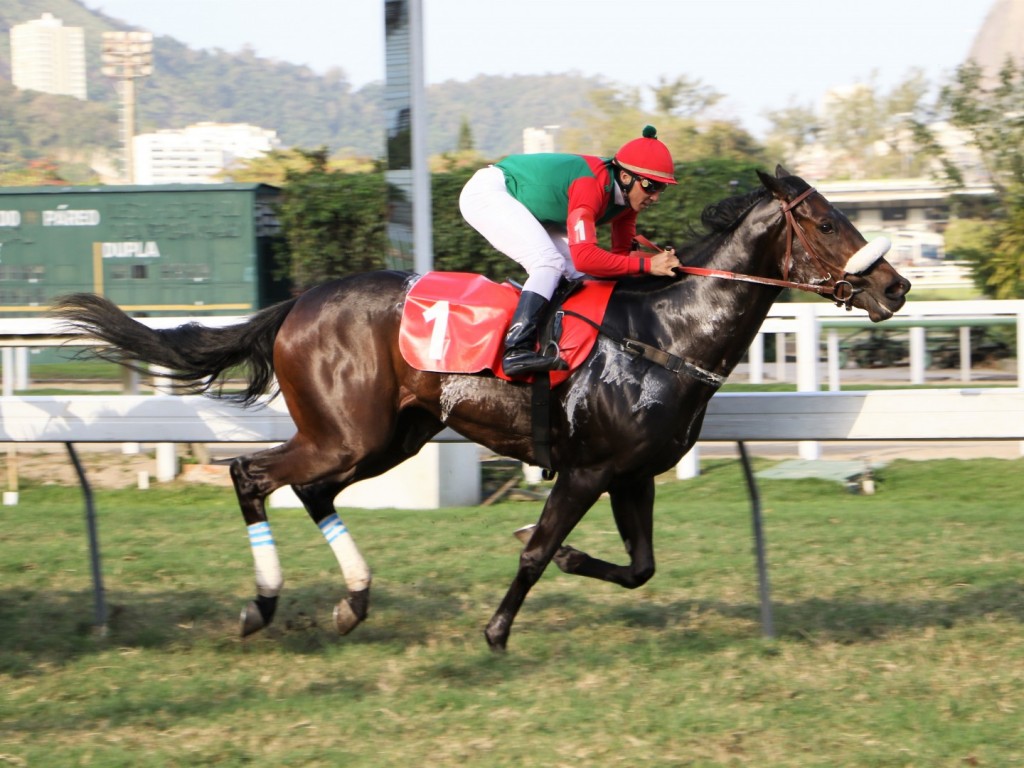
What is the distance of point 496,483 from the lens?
918cm

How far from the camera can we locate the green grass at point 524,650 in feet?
12.4

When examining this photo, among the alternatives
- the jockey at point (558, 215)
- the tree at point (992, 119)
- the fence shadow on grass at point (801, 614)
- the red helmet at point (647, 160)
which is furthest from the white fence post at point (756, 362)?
the tree at point (992, 119)

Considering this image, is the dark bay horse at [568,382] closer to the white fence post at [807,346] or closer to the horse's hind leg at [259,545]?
the horse's hind leg at [259,545]

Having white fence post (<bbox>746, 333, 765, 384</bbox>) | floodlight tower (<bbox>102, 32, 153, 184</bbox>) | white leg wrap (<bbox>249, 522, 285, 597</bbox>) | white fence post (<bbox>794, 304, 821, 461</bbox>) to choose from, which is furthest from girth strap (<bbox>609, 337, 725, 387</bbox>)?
floodlight tower (<bbox>102, 32, 153, 184</bbox>)

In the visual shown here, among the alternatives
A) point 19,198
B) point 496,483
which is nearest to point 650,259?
point 496,483

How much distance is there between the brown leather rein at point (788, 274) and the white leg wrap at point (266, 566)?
1.90 metres

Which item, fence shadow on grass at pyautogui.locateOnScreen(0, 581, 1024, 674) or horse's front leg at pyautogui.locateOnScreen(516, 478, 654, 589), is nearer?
horse's front leg at pyautogui.locateOnScreen(516, 478, 654, 589)

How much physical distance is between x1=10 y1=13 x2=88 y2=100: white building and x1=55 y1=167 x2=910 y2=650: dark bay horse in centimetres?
18745

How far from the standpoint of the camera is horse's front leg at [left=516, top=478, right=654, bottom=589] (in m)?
4.87

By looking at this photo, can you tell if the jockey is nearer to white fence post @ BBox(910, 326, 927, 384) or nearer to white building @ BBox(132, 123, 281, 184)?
white fence post @ BBox(910, 326, 927, 384)

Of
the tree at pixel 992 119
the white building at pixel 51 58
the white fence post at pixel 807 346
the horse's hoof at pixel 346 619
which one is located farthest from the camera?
the white building at pixel 51 58

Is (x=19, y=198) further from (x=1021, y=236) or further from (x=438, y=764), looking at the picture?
(x=438, y=764)

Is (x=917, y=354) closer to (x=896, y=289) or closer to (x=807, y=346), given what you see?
(x=807, y=346)

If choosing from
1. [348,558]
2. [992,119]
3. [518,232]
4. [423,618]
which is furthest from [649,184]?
[992,119]
